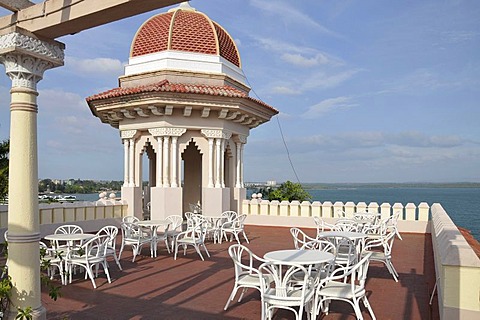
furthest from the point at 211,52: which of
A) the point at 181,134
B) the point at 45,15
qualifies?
the point at 45,15

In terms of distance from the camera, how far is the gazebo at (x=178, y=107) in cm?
1245

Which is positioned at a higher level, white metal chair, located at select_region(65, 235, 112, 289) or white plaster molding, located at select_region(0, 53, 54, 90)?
white plaster molding, located at select_region(0, 53, 54, 90)

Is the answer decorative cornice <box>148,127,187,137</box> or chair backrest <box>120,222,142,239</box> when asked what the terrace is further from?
decorative cornice <box>148,127,187,137</box>

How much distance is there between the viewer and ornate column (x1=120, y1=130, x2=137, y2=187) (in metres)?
13.4

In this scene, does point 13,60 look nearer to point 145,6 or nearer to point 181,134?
point 145,6

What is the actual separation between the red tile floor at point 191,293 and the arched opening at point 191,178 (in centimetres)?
769

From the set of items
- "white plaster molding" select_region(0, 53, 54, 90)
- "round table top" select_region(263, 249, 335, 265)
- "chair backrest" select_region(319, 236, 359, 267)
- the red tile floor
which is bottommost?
the red tile floor

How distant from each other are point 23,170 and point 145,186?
46.7 ft

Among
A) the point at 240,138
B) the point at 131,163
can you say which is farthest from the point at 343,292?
the point at 240,138

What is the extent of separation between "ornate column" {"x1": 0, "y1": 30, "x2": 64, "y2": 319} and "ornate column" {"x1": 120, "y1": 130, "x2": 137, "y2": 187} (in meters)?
9.26

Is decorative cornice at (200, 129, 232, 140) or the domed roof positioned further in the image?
the domed roof

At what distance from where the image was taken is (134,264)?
8227 millimetres

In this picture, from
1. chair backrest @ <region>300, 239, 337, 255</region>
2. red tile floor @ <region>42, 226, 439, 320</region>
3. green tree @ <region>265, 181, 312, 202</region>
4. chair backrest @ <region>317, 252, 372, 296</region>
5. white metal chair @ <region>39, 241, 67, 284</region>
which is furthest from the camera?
green tree @ <region>265, 181, 312, 202</region>

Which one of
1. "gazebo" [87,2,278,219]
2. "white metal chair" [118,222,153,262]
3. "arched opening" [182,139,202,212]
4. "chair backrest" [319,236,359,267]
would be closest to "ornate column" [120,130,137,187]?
"gazebo" [87,2,278,219]
